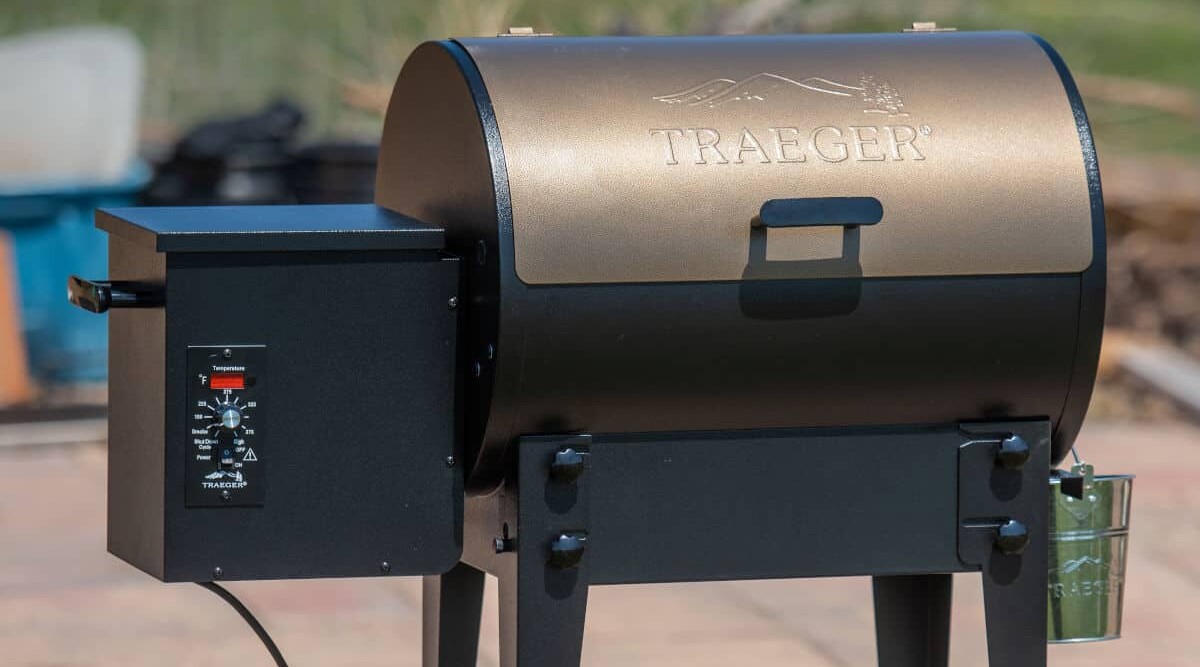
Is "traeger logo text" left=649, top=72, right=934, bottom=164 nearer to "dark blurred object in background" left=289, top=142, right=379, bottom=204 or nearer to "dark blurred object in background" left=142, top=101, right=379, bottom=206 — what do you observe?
"dark blurred object in background" left=142, top=101, right=379, bottom=206

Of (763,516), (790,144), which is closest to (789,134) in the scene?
(790,144)

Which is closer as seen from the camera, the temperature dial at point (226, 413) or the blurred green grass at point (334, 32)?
the temperature dial at point (226, 413)

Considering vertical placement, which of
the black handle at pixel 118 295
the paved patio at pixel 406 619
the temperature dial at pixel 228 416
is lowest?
the paved patio at pixel 406 619

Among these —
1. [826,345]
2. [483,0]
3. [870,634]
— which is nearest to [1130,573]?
[870,634]

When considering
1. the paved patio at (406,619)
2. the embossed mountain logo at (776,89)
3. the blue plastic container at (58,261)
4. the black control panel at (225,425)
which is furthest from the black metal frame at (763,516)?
the blue plastic container at (58,261)

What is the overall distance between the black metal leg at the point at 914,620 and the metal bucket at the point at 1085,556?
164 mm

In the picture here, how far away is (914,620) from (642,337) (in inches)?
30.4

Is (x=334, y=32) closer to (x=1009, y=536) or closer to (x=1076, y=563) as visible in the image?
(x=1076, y=563)

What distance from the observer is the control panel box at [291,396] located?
2264 mm

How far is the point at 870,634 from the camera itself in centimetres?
413

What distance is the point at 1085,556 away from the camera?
8.83ft

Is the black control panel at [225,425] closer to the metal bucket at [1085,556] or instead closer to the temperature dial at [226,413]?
the temperature dial at [226,413]

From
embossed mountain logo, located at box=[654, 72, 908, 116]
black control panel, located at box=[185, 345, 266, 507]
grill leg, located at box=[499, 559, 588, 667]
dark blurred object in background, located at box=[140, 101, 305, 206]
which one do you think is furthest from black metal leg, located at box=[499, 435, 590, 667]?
dark blurred object in background, located at box=[140, 101, 305, 206]

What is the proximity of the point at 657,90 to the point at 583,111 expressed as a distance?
0.12 m
